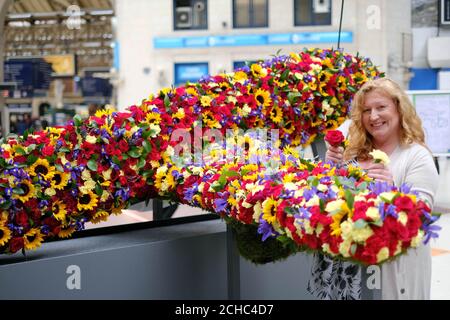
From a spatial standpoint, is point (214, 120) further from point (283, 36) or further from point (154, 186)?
point (283, 36)

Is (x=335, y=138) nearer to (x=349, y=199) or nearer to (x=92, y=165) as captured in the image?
(x=349, y=199)

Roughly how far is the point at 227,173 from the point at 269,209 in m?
0.44

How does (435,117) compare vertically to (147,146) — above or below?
below

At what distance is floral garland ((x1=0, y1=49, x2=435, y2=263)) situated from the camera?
5.91 feet

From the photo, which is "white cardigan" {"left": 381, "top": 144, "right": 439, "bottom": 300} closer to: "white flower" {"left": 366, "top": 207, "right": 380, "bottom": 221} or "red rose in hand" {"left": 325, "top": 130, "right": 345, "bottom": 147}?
"red rose in hand" {"left": 325, "top": 130, "right": 345, "bottom": 147}

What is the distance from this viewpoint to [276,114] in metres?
3.71

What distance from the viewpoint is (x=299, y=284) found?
341 centimetres

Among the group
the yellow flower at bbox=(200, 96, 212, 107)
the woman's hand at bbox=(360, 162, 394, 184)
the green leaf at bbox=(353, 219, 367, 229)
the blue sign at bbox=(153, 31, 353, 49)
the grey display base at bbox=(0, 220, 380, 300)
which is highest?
the blue sign at bbox=(153, 31, 353, 49)

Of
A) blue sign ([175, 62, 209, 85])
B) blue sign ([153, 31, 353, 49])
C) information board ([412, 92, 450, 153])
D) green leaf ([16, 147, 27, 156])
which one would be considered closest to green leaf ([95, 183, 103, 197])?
green leaf ([16, 147, 27, 156])

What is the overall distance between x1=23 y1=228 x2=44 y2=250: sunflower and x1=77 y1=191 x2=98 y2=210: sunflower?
0.78ft

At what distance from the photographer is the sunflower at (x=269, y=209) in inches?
83.0

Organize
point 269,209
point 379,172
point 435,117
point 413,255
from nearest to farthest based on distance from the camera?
point 269,209 < point 379,172 < point 413,255 < point 435,117

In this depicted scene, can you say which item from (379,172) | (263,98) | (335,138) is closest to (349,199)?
(379,172)
